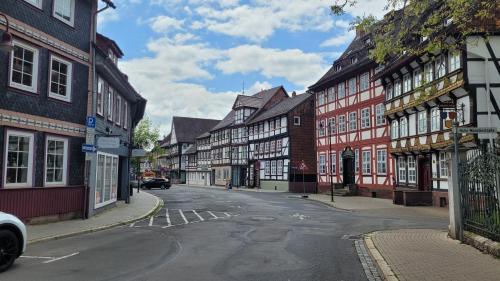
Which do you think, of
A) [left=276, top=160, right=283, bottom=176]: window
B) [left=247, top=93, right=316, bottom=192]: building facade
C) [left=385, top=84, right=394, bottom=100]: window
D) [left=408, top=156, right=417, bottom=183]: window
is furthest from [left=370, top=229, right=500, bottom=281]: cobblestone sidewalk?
[left=276, top=160, right=283, bottom=176]: window

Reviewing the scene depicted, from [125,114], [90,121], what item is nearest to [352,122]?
[125,114]

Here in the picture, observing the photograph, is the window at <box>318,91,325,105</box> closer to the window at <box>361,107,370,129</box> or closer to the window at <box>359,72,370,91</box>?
the window at <box>359,72,370,91</box>

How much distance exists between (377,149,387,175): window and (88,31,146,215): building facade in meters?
17.1

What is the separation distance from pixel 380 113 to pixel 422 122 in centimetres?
648

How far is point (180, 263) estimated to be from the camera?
8.65 m

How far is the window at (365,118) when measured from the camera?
3418cm

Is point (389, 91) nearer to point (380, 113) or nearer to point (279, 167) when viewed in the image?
point (380, 113)

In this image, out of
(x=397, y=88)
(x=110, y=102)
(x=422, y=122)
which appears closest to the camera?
(x=110, y=102)

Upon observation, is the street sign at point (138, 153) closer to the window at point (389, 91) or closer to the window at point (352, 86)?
the window at point (389, 91)

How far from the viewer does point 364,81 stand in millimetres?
34531

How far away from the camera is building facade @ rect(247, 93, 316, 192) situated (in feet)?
153

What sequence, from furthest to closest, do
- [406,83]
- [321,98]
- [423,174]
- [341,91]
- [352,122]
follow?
[321,98] → [341,91] → [352,122] → [406,83] → [423,174]

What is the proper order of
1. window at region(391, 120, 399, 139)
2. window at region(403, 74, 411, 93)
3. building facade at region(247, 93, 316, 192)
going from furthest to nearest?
building facade at region(247, 93, 316, 192) < window at region(391, 120, 399, 139) < window at region(403, 74, 411, 93)

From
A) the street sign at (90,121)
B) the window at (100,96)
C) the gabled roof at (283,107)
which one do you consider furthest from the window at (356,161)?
A: the street sign at (90,121)
